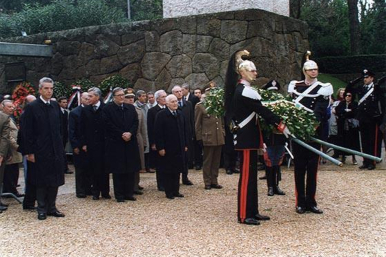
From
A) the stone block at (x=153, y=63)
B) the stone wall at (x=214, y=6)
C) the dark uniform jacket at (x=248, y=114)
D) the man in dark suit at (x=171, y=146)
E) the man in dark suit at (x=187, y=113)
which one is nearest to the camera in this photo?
the dark uniform jacket at (x=248, y=114)

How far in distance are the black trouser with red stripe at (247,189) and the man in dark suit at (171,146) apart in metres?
2.15

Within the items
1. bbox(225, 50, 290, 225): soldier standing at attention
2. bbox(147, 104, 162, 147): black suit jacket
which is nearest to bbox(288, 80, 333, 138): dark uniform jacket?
bbox(225, 50, 290, 225): soldier standing at attention

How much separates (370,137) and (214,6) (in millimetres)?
4618

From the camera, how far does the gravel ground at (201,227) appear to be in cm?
547

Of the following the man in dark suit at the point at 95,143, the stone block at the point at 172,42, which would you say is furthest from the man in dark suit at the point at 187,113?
the stone block at the point at 172,42

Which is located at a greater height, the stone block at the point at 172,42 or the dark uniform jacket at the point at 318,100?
the stone block at the point at 172,42

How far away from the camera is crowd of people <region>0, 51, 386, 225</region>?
6695mm

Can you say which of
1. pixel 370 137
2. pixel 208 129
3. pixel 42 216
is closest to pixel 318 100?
pixel 208 129

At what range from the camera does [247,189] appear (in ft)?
21.7

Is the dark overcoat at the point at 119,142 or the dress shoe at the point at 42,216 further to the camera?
the dark overcoat at the point at 119,142

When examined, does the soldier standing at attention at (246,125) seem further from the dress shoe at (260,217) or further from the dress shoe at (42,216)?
the dress shoe at (42,216)

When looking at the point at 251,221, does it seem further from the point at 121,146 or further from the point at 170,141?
the point at 121,146

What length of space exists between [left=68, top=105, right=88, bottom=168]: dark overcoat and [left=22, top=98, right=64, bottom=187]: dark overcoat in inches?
64.6

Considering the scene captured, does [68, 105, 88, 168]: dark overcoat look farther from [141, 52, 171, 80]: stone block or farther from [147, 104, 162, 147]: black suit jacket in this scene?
[141, 52, 171, 80]: stone block
